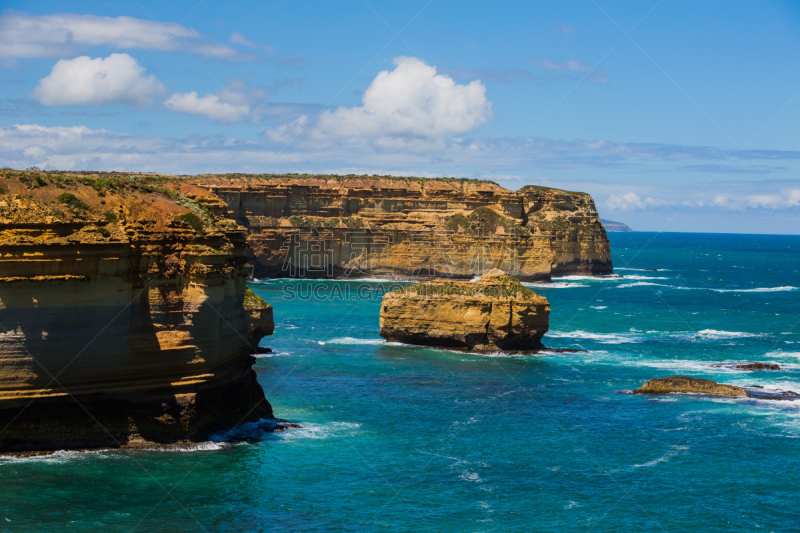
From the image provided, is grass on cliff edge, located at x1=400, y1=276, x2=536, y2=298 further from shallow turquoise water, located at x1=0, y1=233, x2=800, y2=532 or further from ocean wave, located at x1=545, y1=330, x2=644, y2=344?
ocean wave, located at x1=545, y1=330, x2=644, y2=344

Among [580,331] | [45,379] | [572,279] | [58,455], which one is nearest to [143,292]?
[45,379]

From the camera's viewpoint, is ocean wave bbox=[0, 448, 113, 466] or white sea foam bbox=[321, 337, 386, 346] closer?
ocean wave bbox=[0, 448, 113, 466]

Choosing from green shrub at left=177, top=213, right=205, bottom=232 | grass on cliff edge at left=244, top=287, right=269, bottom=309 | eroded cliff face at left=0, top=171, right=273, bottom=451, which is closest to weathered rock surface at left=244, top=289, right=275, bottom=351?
grass on cliff edge at left=244, top=287, right=269, bottom=309

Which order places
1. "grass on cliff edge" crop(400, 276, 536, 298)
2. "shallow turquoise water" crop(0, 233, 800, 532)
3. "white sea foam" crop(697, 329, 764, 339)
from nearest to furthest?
"shallow turquoise water" crop(0, 233, 800, 532) → "grass on cliff edge" crop(400, 276, 536, 298) → "white sea foam" crop(697, 329, 764, 339)

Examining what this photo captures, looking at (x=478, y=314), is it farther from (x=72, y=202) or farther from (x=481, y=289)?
(x=72, y=202)

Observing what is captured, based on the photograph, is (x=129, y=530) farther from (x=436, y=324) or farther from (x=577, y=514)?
(x=436, y=324)

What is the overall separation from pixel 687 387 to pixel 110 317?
30122mm

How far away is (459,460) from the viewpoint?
29.5 m

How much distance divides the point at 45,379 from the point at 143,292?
434cm

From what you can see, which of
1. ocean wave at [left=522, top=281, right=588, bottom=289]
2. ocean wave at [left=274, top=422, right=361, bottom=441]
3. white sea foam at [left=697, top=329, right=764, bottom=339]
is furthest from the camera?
ocean wave at [left=522, top=281, right=588, bottom=289]

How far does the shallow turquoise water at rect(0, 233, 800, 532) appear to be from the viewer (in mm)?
23781

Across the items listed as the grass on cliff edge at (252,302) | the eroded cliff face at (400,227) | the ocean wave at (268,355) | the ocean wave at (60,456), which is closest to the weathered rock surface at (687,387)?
the ocean wave at (268,355)

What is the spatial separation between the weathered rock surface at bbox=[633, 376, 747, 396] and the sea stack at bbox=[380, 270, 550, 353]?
10.3 metres

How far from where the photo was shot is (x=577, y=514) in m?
24.6
